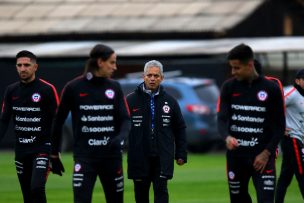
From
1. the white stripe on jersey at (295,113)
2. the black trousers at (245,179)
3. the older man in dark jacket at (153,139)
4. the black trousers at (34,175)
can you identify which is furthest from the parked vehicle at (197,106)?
the black trousers at (245,179)

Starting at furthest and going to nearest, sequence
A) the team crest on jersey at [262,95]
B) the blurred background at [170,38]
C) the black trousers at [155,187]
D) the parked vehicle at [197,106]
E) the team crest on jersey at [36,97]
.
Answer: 1. the blurred background at [170,38]
2. the parked vehicle at [197,106]
3. the black trousers at [155,187]
4. the team crest on jersey at [36,97]
5. the team crest on jersey at [262,95]

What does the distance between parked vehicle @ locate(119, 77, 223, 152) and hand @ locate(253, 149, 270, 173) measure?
18.8 metres

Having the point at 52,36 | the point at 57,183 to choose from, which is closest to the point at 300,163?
the point at 57,183

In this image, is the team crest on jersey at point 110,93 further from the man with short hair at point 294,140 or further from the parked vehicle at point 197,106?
the parked vehicle at point 197,106

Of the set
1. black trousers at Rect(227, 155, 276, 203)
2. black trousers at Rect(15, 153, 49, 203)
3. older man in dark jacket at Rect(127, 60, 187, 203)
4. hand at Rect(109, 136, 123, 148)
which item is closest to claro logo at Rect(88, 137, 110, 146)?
hand at Rect(109, 136, 123, 148)

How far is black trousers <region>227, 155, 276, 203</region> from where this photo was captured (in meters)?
12.6

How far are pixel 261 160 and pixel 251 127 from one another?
369 mm

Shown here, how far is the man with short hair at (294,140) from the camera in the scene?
1634 centimetres

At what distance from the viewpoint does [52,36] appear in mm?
45969

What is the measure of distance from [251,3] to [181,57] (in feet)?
26.7

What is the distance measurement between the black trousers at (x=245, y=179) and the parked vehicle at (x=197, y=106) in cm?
1872

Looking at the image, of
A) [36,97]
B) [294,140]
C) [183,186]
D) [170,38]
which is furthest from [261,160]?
[170,38]

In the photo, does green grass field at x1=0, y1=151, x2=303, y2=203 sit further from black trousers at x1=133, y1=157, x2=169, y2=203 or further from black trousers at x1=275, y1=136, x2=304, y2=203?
black trousers at x1=133, y1=157, x2=169, y2=203

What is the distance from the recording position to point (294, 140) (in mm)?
16422
